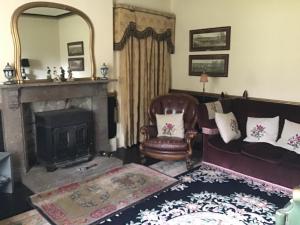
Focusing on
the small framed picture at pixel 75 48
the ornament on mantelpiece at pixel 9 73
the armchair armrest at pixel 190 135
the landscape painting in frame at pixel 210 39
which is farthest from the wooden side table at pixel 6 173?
the landscape painting in frame at pixel 210 39

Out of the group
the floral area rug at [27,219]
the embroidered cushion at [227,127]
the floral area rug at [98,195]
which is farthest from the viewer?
the embroidered cushion at [227,127]

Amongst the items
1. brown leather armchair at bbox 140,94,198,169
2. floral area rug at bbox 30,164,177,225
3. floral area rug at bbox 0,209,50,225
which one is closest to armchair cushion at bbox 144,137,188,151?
brown leather armchair at bbox 140,94,198,169

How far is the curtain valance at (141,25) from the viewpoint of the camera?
14.1 ft

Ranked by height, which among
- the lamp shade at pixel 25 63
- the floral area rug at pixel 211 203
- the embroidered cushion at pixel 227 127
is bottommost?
the floral area rug at pixel 211 203

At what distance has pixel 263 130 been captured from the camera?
145 inches

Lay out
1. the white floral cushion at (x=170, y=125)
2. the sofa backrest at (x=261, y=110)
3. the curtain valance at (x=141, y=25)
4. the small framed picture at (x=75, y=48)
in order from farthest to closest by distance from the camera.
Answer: the curtain valance at (x=141, y=25)
the white floral cushion at (x=170, y=125)
the small framed picture at (x=75, y=48)
the sofa backrest at (x=261, y=110)

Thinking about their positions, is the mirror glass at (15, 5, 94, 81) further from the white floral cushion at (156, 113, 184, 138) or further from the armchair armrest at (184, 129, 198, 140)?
the armchair armrest at (184, 129, 198, 140)

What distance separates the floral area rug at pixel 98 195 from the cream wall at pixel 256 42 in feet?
6.45

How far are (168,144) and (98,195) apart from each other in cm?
117

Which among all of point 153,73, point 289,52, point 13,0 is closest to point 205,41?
point 153,73

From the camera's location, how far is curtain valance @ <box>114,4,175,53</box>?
4312 millimetres

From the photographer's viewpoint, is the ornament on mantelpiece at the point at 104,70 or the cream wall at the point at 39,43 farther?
the ornament on mantelpiece at the point at 104,70

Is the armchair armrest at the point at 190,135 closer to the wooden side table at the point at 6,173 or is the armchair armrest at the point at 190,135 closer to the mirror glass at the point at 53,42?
the mirror glass at the point at 53,42

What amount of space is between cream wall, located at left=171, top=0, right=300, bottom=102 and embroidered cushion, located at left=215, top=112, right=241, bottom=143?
0.76m
